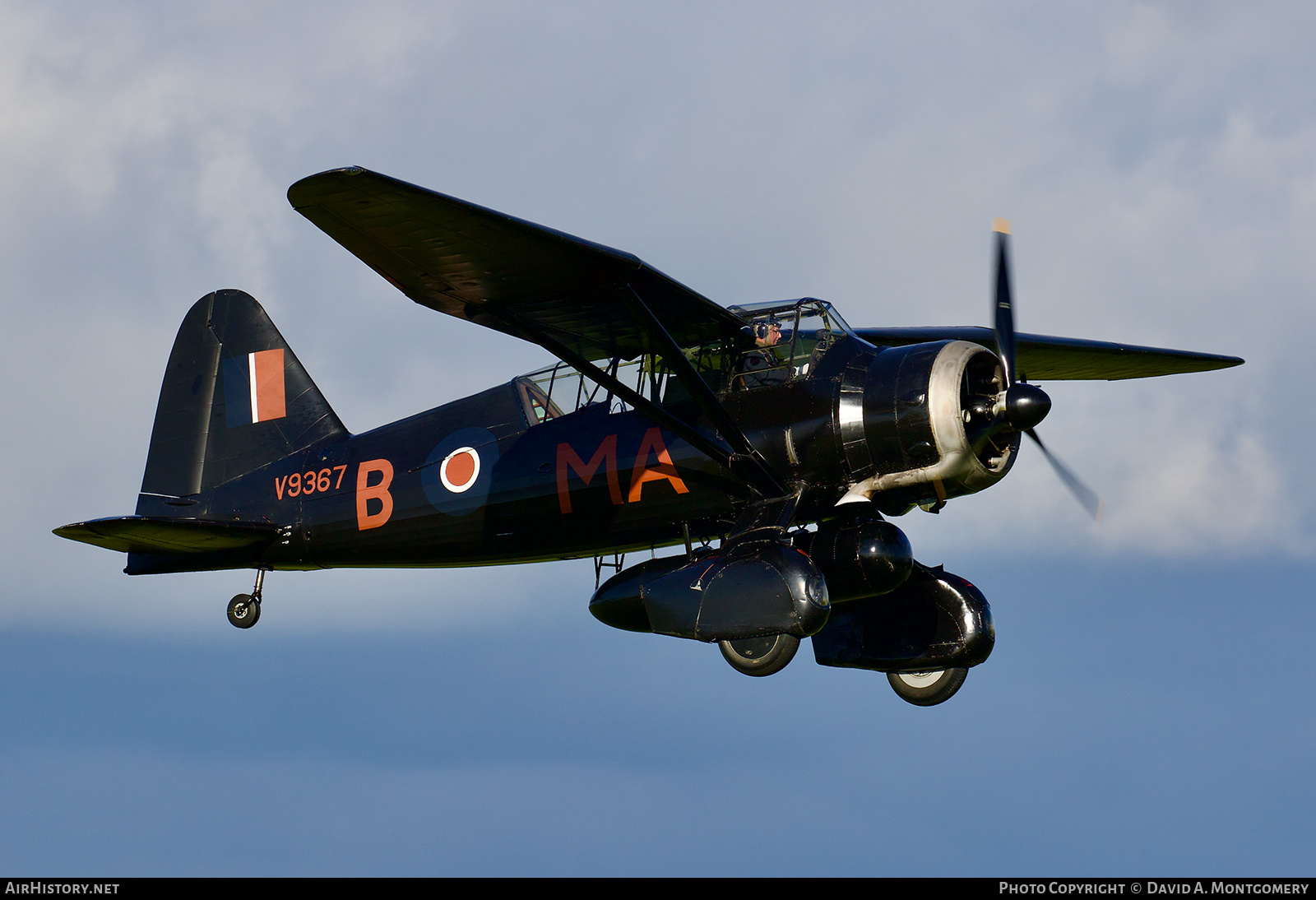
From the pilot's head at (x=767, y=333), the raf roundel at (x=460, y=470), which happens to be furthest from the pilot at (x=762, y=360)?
the raf roundel at (x=460, y=470)

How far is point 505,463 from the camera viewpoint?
12.6 metres

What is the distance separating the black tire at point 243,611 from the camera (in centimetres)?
1360

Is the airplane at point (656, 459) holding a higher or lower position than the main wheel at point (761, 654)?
higher

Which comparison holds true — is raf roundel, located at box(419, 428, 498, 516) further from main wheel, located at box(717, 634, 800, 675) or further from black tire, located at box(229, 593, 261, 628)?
main wheel, located at box(717, 634, 800, 675)

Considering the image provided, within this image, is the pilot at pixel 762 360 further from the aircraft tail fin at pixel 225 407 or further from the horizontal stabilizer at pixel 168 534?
the horizontal stabilizer at pixel 168 534

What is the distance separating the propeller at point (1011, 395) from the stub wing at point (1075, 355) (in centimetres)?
209

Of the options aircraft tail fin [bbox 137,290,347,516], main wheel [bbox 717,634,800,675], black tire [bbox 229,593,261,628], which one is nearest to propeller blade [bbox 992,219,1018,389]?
main wheel [bbox 717,634,800,675]

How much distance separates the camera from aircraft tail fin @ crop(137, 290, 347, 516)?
14.5m

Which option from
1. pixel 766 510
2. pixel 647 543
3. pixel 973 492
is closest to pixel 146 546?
pixel 647 543

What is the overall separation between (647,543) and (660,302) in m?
2.16

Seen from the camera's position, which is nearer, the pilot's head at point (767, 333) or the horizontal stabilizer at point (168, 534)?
the pilot's head at point (767, 333)

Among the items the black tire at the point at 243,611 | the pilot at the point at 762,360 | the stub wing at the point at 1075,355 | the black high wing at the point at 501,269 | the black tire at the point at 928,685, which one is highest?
the stub wing at the point at 1075,355

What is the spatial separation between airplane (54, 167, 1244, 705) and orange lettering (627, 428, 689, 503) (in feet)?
0.07
